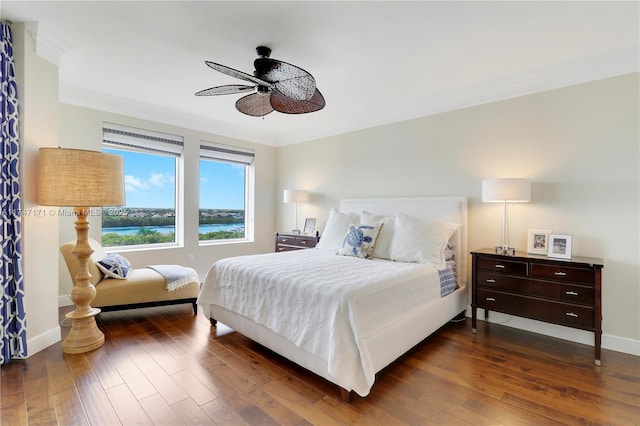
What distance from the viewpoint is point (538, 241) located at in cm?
285

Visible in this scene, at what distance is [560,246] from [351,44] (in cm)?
255

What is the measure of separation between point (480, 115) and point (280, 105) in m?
2.25

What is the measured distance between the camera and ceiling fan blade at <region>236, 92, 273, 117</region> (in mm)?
2588

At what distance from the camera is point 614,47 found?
8.13ft

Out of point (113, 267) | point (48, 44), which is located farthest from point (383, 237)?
point (48, 44)

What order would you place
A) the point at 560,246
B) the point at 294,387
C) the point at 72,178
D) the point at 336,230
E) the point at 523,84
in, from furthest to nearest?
the point at 336,230 → the point at 523,84 → the point at 560,246 → the point at 72,178 → the point at 294,387

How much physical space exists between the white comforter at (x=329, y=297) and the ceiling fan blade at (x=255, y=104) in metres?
1.42

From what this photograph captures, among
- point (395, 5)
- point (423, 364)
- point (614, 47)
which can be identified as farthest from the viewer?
point (614, 47)

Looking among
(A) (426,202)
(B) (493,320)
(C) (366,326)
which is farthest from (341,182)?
(C) (366,326)

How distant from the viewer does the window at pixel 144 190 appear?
3.98 meters

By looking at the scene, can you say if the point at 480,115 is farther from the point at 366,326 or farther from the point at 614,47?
the point at 366,326

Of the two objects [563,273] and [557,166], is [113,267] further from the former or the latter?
[557,166]

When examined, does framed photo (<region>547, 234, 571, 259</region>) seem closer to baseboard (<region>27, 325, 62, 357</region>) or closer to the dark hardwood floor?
the dark hardwood floor

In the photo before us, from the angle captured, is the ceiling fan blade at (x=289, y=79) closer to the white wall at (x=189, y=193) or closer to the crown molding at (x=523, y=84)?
the crown molding at (x=523, y=84)
